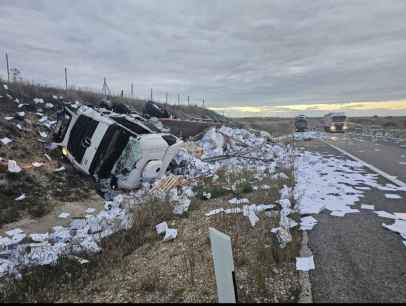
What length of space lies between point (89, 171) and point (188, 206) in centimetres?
374

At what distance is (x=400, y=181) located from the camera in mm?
7301

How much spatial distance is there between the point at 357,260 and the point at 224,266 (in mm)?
2131

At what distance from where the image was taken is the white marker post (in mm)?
2090

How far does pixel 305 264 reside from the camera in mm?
3371

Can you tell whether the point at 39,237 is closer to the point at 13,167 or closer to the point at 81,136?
the point at 13,167

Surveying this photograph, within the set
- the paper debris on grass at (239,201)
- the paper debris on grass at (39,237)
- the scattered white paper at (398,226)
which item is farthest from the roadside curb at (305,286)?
the paper debris on grass at (39,237)

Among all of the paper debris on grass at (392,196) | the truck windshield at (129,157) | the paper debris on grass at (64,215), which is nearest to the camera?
the paper debris on grass at (392,196)

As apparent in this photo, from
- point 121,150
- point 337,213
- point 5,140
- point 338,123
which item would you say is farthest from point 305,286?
point 338,123

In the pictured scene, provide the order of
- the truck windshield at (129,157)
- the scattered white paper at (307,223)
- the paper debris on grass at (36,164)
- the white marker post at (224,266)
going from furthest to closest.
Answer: the paper debris on grass at (36,164) < the truck windshield at (129,157) < the scattered white paper at (307,223) < the white marker post at (224,266)

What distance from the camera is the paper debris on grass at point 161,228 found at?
189 inches

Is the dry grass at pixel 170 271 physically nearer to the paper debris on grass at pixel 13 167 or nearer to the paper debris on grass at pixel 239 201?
the paper debris on grass at pixel 239 201

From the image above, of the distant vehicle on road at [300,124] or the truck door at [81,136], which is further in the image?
the distant vehicle on road at [300,124]

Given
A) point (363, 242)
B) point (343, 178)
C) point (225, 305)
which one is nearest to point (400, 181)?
point (343, 178)

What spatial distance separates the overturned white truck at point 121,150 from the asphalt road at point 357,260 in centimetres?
487
